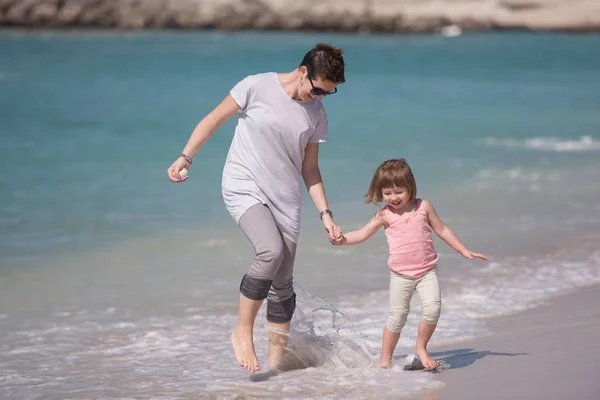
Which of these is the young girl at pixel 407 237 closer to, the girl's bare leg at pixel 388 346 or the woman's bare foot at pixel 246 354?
the girl's bare leg at pixel 388 346

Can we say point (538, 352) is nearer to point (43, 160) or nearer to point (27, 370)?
point (27, 370)

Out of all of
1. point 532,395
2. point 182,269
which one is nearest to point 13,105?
point 182,269

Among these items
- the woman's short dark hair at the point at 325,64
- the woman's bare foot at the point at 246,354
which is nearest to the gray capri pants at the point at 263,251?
the woman's bare foot at the point at 246,354

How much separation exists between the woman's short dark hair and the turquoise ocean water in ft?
4.95

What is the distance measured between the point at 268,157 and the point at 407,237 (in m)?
0.80

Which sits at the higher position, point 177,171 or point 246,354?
point 177,171

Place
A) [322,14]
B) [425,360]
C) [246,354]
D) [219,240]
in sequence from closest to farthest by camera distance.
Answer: [246,354] → [425,360] → [219,240] → [322,14]

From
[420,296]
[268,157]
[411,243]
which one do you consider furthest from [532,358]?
[268,157]

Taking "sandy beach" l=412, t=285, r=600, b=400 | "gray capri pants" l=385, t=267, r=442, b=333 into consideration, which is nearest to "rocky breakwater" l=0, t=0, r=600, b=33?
"sandy beach" l=412, t=285, r=600, b=400

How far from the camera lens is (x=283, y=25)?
70.6 metres

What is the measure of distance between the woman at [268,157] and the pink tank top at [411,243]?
29 cm

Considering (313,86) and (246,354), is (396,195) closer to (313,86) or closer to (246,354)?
(313,86)

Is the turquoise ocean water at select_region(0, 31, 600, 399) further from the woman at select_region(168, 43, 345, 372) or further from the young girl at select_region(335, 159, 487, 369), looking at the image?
the woman at select_region(168, 43, 345, 372)

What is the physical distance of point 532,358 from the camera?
5.05 m
